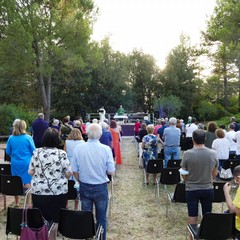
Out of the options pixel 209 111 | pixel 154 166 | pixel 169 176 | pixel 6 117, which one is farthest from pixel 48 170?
pixel 209 111

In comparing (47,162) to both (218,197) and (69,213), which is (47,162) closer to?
(69,213)

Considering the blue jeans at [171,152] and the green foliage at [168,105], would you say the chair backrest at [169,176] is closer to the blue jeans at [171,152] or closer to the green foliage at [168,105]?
the blue jeans at [171,152]

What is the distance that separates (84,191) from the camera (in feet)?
11.8

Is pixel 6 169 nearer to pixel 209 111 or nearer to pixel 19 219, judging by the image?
pixel 19 219

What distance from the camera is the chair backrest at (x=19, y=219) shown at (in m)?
3.15

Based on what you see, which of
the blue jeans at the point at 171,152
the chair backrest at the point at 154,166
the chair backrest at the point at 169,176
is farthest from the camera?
the blue jeans at the point at 171,152

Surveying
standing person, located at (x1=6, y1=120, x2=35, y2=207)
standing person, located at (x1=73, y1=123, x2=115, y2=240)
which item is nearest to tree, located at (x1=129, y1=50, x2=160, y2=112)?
standing person, located at (x1=6, y1=120, x2=35, y2=207)

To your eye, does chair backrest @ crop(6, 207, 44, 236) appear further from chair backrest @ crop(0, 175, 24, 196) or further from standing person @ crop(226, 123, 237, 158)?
standing person @ crop(226, 123, 237, 158)

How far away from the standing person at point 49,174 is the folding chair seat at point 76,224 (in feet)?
0.70

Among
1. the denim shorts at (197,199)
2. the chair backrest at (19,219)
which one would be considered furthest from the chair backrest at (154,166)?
the chair backrest at (19,219)

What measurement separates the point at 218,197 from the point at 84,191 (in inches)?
89.0

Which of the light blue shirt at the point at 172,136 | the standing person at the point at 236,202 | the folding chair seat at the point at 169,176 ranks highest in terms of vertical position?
the light blue shirt at the point at 172,136

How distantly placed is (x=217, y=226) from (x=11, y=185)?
10.1 feet

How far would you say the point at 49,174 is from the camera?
3.45 meters
